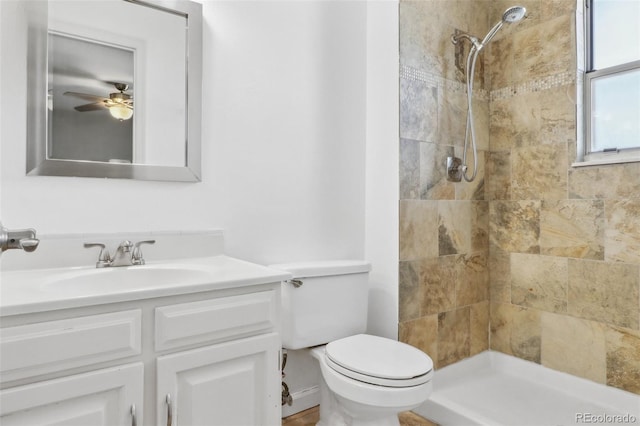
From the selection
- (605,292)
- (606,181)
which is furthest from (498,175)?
(605,292)

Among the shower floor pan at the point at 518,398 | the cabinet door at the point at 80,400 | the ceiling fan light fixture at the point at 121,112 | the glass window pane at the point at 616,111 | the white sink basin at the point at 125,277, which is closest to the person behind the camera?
the cabinet door at the point at 80,400

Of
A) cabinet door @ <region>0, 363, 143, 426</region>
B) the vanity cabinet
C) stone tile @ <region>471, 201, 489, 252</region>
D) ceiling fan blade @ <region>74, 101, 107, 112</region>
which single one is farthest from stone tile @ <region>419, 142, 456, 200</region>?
cabinet door @ <region>0, 363, 143, 426</region>

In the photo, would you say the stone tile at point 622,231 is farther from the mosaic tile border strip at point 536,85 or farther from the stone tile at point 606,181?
the mosaic tile border strip at point 536,85

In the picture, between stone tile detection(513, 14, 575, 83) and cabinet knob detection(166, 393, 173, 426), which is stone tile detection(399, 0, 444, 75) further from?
cabinet knob detection(166, 393, 173, 426)

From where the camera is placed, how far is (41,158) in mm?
1361

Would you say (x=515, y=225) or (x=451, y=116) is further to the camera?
(x=515, y=225)

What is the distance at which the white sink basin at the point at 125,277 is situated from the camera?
1237 millimetres

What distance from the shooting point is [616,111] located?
2.02 meters

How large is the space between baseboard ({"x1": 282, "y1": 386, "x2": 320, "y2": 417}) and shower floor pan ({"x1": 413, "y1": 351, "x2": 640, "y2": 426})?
511mm

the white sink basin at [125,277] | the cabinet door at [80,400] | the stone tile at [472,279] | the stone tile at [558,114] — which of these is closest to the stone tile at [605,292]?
the stone tile at [472,279]

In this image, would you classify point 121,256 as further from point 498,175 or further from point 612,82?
point 612,82

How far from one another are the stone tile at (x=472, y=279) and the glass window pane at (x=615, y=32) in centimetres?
121

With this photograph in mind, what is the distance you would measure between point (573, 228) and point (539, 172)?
35 centimetres

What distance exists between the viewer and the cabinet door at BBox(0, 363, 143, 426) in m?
0.90
